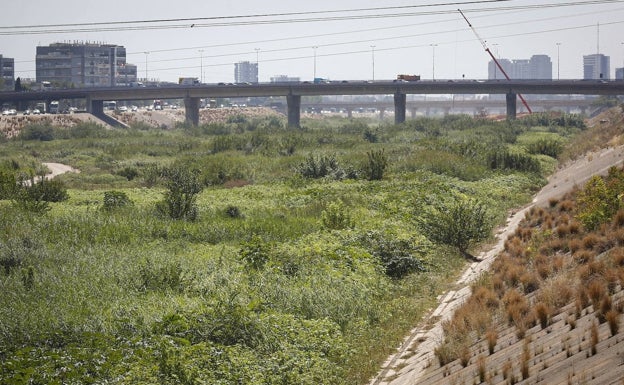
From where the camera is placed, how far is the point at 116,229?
2697 centimetres

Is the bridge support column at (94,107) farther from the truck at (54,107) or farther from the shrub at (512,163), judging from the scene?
the shrub at (512,163)

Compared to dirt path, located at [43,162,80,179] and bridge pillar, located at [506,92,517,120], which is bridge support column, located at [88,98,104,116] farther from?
dirt path, located at [43,162,80,179]

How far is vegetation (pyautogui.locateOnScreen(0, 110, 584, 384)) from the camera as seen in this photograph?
1520 cm

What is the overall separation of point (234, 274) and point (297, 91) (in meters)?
101

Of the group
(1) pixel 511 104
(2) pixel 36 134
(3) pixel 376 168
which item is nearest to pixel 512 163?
(3) pixel 376 168

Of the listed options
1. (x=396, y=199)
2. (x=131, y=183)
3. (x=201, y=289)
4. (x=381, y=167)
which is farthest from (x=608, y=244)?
(x=131, y=183)

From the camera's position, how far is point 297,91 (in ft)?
398

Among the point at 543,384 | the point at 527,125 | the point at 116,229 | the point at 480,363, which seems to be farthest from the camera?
the point at 527,125

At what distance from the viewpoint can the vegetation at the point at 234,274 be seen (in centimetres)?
1520

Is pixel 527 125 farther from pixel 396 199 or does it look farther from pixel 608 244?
pixel 608 244

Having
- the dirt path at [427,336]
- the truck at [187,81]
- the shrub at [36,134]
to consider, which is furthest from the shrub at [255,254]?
the truck at [187,81]

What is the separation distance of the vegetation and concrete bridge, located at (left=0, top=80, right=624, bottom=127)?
233ft

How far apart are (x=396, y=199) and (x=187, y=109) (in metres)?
94.6

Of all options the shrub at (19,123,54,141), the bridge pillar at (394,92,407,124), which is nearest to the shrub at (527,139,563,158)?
the shrub at (19,123,54,141)
